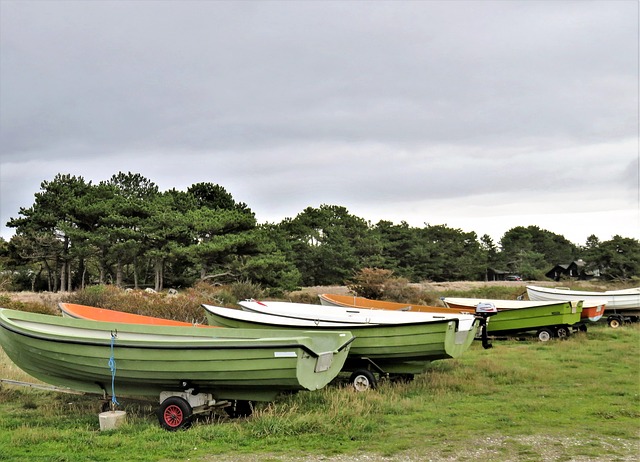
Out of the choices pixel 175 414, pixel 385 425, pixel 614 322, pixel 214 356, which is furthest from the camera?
pixel 614 322

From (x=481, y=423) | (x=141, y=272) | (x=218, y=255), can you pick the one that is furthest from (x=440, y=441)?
(x=141, y=272)

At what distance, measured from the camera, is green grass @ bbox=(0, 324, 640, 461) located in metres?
5.71

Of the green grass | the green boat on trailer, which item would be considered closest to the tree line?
the green grass

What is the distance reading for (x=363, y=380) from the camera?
912 cm

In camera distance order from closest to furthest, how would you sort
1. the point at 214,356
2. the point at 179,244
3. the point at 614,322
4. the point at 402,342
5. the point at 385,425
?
the point at 214,356 < the point at 385,425 < the point at 402,342 < the point at 614,322 < the point at 179,244

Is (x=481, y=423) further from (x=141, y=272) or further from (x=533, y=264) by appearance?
(x=533, y=264)

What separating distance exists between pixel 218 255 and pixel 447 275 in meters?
33.9

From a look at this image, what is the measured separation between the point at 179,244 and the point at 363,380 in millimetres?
23693

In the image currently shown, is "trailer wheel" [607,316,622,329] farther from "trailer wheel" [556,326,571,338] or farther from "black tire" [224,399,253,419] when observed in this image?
"black tire" [224,399,253,419]

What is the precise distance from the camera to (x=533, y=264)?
230 ft

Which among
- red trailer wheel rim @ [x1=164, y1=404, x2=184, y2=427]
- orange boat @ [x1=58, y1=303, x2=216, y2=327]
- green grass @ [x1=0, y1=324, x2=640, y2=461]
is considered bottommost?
green grass @ [x1=0, y1=324, x2=640, y2=461]

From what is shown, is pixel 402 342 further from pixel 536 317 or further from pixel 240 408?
pixel 536 317

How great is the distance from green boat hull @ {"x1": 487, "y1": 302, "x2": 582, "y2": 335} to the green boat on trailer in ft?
31.0

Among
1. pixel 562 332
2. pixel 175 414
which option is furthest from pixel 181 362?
pixel 562 332
